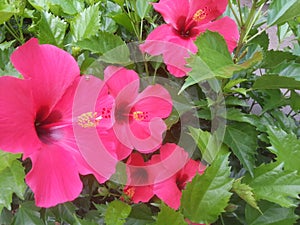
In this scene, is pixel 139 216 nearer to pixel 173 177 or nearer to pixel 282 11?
pixel 173 177

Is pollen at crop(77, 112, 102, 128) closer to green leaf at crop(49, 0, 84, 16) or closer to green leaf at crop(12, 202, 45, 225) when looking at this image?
green leaf at crop(12, 202, 45, 225)

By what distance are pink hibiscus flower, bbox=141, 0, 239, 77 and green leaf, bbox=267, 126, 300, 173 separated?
149mm

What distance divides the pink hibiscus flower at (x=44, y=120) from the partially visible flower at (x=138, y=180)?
0.31 feet

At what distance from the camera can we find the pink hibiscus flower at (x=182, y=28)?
0.69 metres

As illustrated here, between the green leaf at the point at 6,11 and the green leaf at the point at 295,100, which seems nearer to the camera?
the green leaf at the point at 6,11

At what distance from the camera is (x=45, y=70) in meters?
0.57

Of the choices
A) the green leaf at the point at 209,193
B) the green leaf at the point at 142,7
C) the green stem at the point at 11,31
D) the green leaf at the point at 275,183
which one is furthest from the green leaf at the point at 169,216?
the green stem at the point at 11,31

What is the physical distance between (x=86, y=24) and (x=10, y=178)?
0.96 feet

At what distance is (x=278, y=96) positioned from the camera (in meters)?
0.81

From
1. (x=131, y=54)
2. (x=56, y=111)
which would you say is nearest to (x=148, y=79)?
(x=131, y=54)

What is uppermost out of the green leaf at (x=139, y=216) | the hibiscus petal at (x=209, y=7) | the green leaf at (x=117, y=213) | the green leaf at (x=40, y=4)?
the hibiscus petal at (x=209, y=7)

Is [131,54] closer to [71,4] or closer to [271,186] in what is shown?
[71,4]

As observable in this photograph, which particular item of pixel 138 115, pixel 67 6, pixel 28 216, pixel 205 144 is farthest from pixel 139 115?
pixel 67 6

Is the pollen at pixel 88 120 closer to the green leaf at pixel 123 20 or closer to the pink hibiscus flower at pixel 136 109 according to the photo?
the pink hibiscus flower at pixel 136 109
